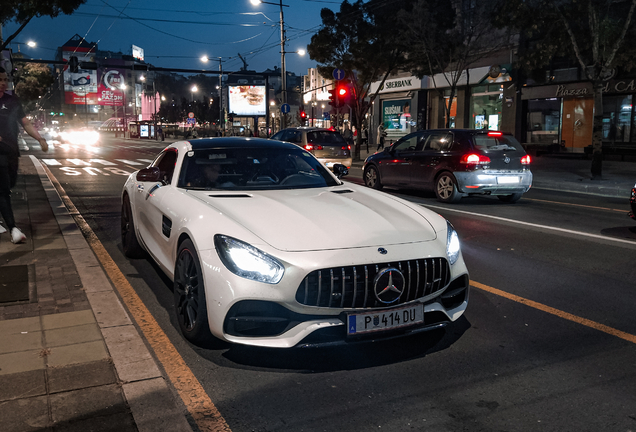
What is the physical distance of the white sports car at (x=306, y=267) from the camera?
3.54 m

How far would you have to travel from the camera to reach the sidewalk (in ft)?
9.95

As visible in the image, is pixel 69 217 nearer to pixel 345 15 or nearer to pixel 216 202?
pixel 216 202

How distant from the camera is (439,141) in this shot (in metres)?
12.6

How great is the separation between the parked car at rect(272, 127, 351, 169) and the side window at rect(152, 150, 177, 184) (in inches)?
490

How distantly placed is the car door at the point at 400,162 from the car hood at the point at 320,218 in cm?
856

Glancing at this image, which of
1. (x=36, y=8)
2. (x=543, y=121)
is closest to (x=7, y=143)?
(x=36, y=8)

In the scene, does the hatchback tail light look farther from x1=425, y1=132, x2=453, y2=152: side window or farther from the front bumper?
the front bumper

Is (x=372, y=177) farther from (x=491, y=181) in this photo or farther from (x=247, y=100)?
(x=247, y=100)

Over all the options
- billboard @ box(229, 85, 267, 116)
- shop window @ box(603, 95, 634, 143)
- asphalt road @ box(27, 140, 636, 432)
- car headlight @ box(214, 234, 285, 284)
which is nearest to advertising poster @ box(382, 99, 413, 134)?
shop window @ box(603, 95, 634, 143)

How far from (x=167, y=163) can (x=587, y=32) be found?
17.6 meters

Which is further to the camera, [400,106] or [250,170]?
[400,106]

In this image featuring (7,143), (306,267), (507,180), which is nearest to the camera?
(306,267)

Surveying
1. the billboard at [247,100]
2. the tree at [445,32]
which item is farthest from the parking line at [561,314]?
the billboard at [247,100]

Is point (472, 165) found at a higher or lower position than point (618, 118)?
lower
